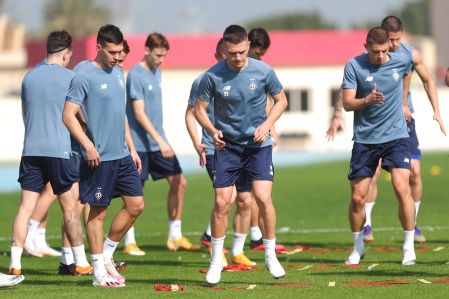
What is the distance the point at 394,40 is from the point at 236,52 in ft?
10.3

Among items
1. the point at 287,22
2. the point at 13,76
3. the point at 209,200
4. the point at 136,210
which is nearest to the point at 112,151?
the point at 136,210

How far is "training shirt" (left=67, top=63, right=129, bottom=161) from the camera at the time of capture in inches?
435

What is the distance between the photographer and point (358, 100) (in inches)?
476

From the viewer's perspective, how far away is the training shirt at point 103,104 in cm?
→ 1104

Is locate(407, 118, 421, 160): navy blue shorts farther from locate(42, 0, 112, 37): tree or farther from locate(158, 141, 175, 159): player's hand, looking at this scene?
locate(42, 0, 112, 37): tree

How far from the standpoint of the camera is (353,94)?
1230cm

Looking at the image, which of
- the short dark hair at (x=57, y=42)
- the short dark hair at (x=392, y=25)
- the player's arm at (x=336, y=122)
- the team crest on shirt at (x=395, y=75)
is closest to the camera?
the short dark hair at (x=57, y=42)

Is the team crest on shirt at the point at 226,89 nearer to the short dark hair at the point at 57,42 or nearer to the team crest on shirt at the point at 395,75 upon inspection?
the short dark hair at the point at 57,42

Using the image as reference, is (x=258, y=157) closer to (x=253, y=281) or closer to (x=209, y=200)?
(x=253, y=281)

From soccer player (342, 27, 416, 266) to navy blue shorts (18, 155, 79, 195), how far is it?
288cm

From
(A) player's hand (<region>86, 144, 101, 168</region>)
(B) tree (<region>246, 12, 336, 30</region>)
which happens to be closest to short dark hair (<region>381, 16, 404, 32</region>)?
(A) player's hand (<region>86, 144, 101, 168</region>)

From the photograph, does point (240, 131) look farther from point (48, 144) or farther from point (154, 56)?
point (154, 56)

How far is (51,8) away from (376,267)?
108 metres

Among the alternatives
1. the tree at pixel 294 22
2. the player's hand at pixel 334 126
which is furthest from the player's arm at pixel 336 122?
the tree at pixel 294 22
